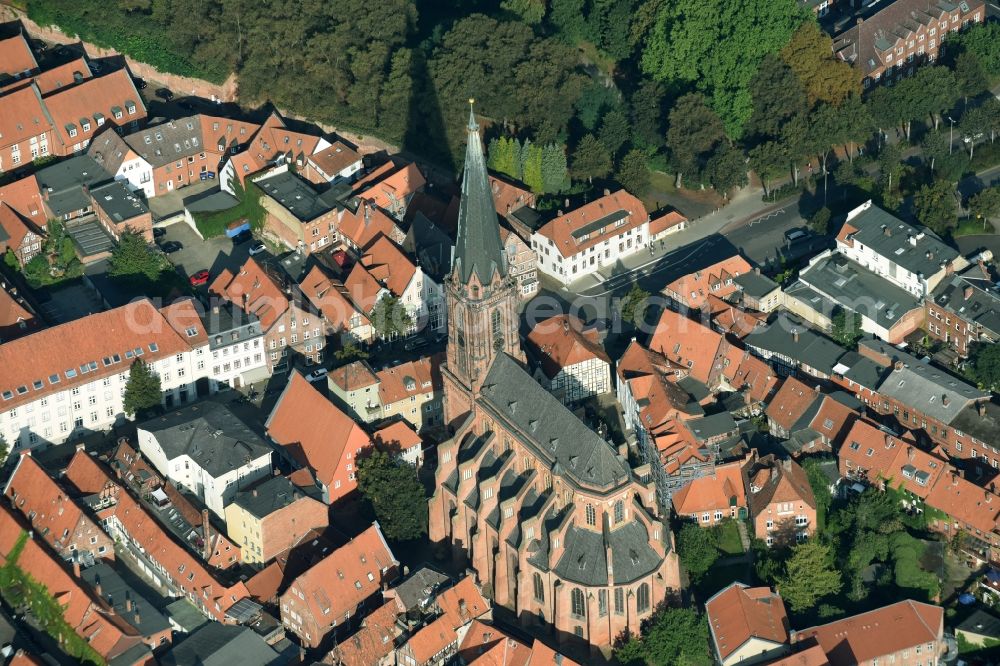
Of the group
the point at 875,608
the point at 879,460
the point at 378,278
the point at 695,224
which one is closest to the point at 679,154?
the point at 695,224

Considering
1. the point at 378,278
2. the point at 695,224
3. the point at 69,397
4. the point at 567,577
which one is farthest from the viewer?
the point at 695,224

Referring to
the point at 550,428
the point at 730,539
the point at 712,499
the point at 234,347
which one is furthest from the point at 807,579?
the point at 234,347

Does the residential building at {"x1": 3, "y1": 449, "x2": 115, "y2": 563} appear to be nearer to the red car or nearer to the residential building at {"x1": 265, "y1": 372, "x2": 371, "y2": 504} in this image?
the residential building at {"x1": 265, "y1": 372, "x2": 371, "y2": 504}

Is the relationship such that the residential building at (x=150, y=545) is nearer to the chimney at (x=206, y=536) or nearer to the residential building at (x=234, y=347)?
the chimney at (x=206, y=536)

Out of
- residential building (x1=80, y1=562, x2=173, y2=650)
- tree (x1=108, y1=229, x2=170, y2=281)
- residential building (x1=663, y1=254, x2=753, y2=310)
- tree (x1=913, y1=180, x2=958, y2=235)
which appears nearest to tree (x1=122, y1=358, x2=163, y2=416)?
tree (x1=108, y1=229, x2=170, y2=281)

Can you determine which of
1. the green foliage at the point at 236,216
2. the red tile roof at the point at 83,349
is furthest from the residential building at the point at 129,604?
the green foliage at the point at 236,216

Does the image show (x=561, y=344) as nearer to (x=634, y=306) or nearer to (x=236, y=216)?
(x=634, y=306)

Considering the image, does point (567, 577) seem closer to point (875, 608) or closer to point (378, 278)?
point (875, 608)
